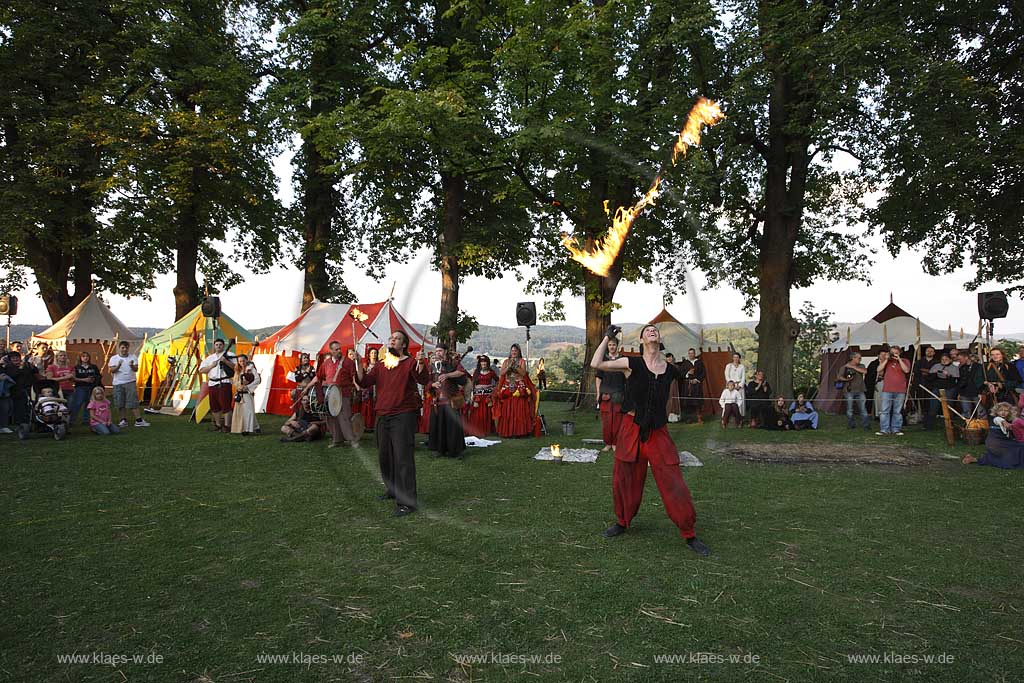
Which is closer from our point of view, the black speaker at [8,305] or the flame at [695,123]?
the flame at [695,123]

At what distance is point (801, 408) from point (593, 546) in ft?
38.9

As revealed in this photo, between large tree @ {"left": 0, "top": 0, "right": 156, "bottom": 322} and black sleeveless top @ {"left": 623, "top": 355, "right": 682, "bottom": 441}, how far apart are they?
2078cm

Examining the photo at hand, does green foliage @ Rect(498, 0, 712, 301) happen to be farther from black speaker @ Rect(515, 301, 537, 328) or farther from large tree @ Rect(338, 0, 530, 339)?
black speaker @ Rect(515, 301, 537, 328)

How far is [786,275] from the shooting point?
17781mm

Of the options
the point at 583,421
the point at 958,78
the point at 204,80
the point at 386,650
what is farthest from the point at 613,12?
the point at 386,650

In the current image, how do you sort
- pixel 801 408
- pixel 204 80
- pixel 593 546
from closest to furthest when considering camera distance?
pixel 593 546 → pixel 801 408 → pixel 204 80

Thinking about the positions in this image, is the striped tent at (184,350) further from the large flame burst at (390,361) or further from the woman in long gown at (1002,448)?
the woman in long gown at (1002,448)

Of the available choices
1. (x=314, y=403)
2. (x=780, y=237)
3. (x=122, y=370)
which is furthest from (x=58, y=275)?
(x=780, y=237)

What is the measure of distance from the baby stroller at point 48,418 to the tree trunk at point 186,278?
420 inches

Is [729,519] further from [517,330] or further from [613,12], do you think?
[613,12]

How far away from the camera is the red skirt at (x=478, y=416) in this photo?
45.1ft

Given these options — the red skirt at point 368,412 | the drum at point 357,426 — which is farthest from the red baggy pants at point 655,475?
the red skirt at point 368,412

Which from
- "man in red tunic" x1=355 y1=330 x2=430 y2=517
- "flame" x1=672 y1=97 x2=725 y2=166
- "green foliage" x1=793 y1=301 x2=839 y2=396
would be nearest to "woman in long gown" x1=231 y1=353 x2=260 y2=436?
"man in red tunic" x1=355 y1=330 x2=430 y2=517

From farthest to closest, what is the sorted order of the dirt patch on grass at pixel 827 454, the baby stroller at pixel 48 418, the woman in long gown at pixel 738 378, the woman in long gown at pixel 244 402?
the woman in long gown at pixel 738 378 → the woman in long gown at pixel 244 402 → the baby stroller at pixel 48 418 → the dirt patch on grass at pixel 827 454
